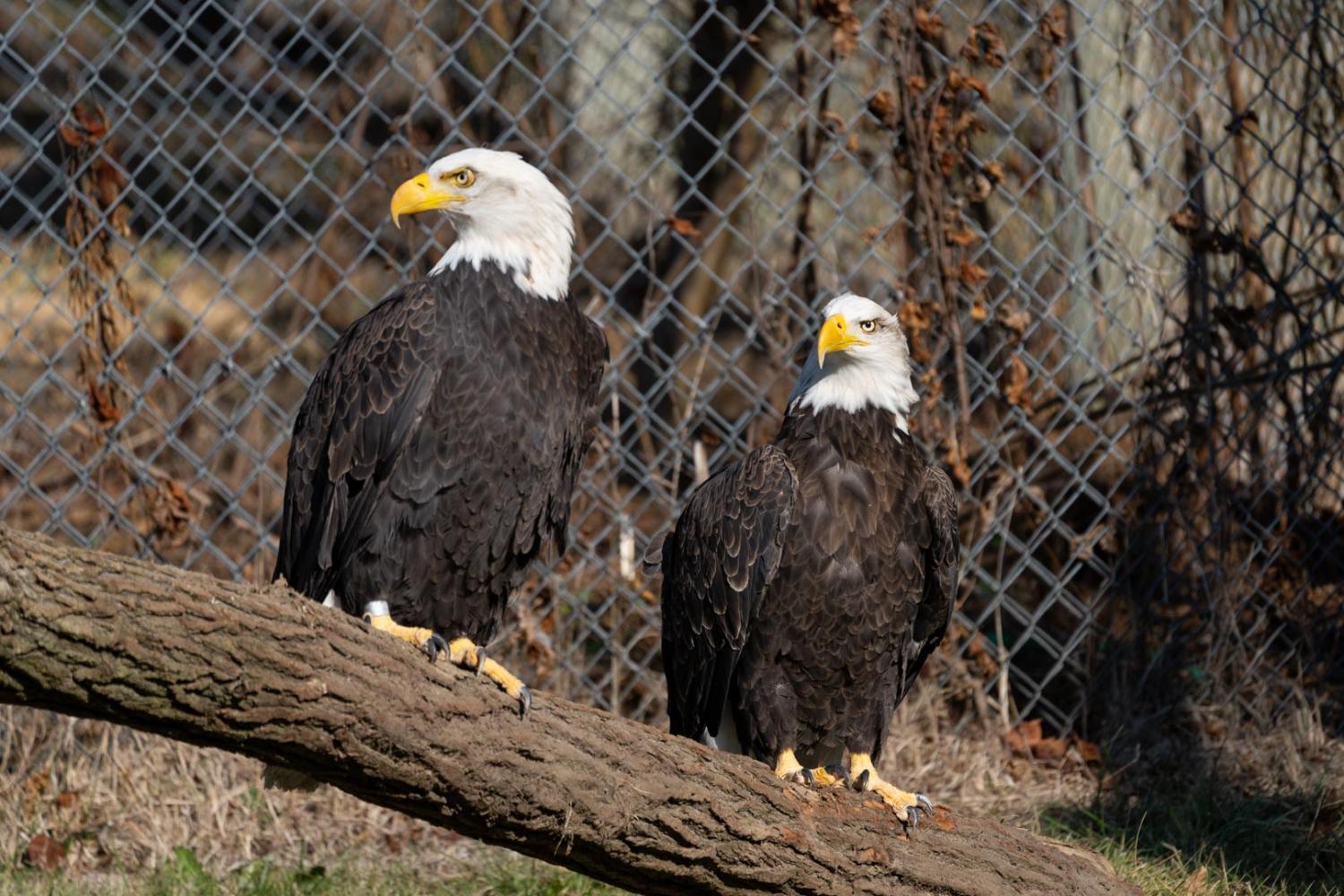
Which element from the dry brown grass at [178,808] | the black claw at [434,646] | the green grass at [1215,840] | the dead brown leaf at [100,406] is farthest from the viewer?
the dead brown leaf at [100,406]

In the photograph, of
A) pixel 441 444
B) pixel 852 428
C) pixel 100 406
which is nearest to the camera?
pixel 441 444

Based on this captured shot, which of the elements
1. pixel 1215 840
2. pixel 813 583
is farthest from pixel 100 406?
pixel 1215 840

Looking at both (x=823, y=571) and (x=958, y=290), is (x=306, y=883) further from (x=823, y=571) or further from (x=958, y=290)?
(x=958, y=290)

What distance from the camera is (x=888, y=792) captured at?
3467 mm

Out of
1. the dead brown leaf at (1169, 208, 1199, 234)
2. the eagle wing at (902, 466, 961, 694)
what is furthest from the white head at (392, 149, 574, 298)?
the dead brown leaf at (1169, 208, 1199, 234)

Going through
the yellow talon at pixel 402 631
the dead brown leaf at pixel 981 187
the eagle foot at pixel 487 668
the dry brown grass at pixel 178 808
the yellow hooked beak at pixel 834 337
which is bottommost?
the dry brown grass at pixel 178 808

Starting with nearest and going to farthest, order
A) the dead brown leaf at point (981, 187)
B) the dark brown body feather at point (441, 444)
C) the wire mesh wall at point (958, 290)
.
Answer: the dark brown body feather at point (441, 444)
the wire mesh wall at point (958, 290)
the dead brown leaf at point (981, 187)

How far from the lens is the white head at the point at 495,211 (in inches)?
143

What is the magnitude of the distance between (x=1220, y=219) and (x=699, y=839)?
132 inches

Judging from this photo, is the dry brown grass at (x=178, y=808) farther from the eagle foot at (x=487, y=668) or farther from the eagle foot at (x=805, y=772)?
the eagle foot at (x=487, y=668)

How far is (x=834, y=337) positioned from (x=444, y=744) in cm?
157

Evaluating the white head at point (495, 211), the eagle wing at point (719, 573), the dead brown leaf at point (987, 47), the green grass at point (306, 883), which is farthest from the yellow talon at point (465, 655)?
the dead brown leaf at point (987, 47)

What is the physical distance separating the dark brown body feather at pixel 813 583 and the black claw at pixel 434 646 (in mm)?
822

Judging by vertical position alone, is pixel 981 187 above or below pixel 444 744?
above
